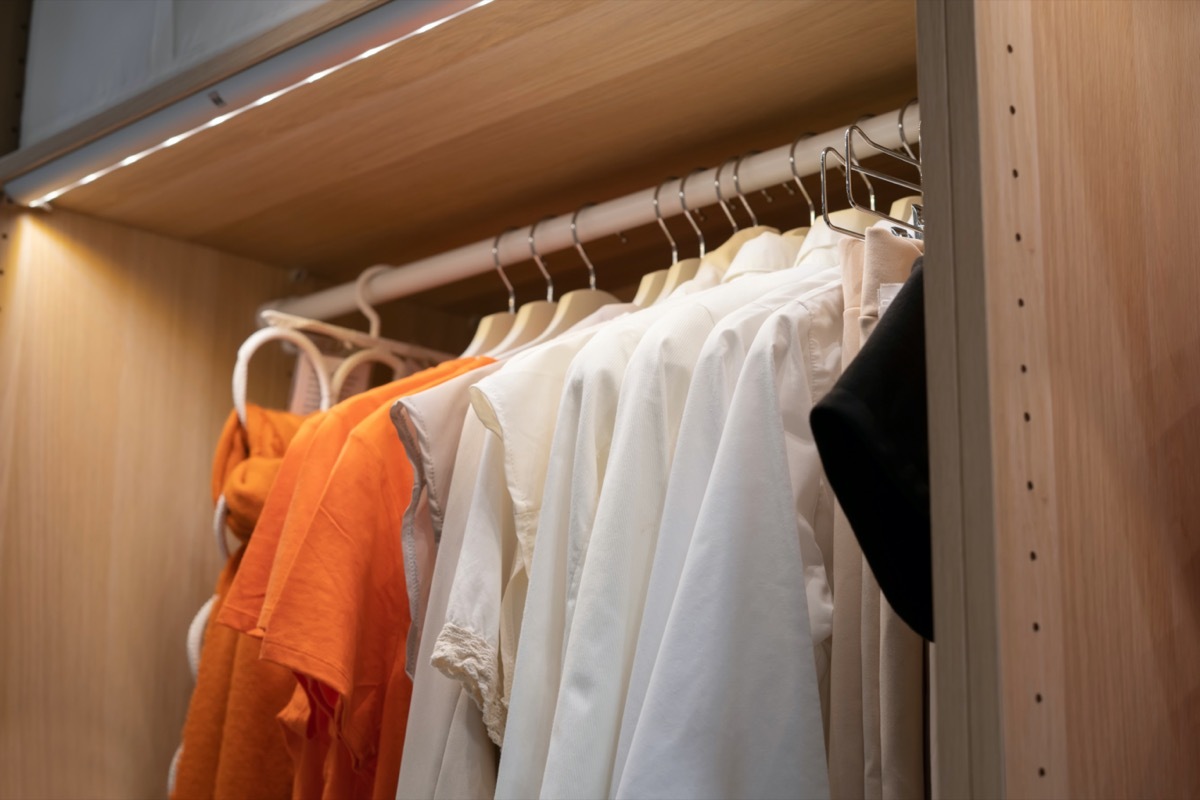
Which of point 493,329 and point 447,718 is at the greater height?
point 493,329

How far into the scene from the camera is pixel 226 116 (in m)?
1.42

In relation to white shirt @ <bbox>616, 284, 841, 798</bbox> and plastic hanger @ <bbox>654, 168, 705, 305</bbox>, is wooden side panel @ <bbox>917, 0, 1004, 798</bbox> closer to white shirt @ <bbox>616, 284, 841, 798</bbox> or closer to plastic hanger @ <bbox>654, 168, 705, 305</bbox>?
white shirt @ <bbox>616, 284, 841, 798</bbox>

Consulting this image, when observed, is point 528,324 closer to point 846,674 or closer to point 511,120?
point 511,120

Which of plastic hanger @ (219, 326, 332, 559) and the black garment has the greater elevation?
plastic hanger @ (219, 326, 332, 559)

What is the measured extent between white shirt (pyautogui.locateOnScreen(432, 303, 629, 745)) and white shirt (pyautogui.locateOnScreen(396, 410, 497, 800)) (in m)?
0.03

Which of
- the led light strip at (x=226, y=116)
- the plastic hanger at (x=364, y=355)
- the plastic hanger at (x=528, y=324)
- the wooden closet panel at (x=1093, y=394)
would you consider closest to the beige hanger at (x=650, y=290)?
the plastic hanger at (x=528, y=324)

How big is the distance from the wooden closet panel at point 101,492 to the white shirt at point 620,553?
2.88 feet

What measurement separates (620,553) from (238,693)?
714mm

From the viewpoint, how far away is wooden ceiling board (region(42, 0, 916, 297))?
1.25 metres

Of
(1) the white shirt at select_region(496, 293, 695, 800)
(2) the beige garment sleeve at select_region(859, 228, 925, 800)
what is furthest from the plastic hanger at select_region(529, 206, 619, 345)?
(2) the beige garment sleeve at select_region(859, 228, 925, 800)

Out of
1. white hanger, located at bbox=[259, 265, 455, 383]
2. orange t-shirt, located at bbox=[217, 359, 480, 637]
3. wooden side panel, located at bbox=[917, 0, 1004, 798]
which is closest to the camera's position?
wooden side panel, located at bbox=[917, 0, 1004, 798]

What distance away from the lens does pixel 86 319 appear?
1.72 meters

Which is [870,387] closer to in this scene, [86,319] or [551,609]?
[551,609]

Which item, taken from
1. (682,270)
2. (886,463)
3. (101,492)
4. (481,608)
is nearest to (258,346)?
(101,492)
